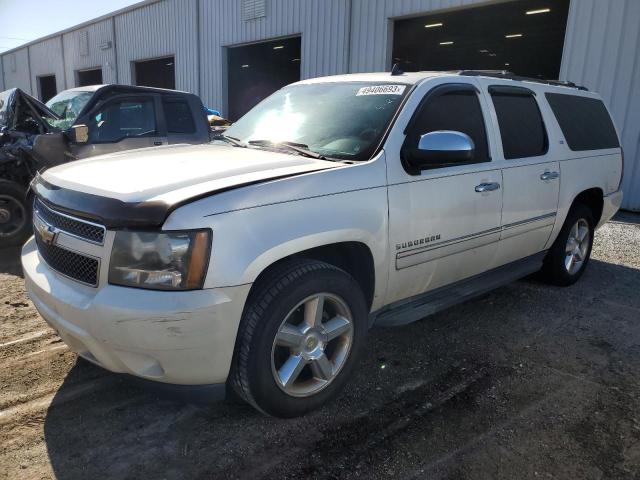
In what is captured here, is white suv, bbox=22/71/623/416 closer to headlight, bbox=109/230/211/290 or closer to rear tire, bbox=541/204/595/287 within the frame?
headlight, bbox=109/230/211/290

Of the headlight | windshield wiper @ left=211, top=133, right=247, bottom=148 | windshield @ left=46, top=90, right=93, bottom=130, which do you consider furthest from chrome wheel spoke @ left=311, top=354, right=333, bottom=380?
windshield @ left=46, top=90, right=93, bottom=130

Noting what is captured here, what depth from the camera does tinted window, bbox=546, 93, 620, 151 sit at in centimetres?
465

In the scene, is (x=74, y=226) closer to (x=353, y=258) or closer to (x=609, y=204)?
(x=353, y=258)

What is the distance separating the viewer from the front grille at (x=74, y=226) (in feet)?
7.68

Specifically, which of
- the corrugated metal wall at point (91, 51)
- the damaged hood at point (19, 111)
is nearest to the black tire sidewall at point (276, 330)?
the damaged hood at point (19, 111)

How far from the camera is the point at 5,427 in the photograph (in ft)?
8.61

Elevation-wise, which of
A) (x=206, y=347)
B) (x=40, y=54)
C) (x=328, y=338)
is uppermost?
(x=40, y=54)

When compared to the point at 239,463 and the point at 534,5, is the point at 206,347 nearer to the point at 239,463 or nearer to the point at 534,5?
the point at 239,463

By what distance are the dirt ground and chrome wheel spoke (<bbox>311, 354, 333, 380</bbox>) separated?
0.22 meters

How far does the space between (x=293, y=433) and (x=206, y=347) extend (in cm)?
73

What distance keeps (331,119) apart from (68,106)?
4781 mm

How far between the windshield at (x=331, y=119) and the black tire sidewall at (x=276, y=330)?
78cm

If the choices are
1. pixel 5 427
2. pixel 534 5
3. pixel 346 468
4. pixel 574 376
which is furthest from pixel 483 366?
pixel 534 5

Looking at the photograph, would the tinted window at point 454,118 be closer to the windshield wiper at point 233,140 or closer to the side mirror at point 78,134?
the windshield wiper at point 233,140
